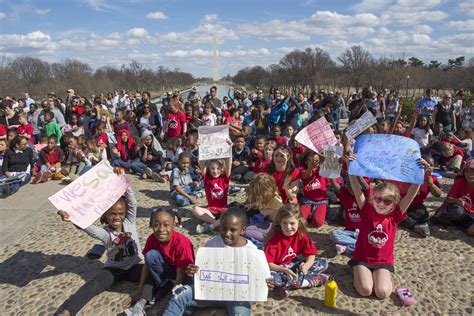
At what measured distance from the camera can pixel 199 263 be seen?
10.6 feet

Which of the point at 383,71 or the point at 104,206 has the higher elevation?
the point at 383,71

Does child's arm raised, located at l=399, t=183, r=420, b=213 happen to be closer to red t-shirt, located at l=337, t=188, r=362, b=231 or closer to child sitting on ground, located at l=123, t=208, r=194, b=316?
red t-shirt, located at l=337, t=188, r=362, b=231

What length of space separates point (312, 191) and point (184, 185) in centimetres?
298

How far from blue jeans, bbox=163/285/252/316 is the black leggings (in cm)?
50

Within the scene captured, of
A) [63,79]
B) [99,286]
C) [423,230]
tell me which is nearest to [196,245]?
[99,286]

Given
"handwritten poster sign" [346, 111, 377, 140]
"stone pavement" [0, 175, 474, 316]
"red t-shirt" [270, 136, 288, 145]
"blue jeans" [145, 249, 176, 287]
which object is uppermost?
"handwritten poster sign" [346, 111, 377, 140]

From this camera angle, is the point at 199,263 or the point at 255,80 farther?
the point at 255,80

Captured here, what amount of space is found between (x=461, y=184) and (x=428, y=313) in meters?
2.85

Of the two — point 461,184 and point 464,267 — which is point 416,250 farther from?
point 461,184

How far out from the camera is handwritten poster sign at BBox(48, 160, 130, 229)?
3.67 m

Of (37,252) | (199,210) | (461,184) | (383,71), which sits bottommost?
(37,252)

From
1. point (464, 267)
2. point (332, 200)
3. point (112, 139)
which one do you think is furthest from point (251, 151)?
point (464, 267)

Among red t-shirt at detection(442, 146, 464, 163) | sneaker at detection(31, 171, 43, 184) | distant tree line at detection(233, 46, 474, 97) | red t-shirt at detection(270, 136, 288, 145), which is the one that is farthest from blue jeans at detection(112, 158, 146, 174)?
distant tree line at detection(233, 46, 474, 97)

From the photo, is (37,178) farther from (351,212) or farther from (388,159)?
(388,159)
